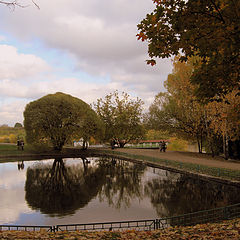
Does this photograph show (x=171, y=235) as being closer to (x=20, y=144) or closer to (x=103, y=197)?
(x=103, y=197)

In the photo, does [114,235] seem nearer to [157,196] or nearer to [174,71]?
[157,196]

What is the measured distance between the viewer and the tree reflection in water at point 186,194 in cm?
1481

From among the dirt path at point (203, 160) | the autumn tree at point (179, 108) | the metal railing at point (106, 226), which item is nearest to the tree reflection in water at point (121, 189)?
the metal railing at point (106, 226)

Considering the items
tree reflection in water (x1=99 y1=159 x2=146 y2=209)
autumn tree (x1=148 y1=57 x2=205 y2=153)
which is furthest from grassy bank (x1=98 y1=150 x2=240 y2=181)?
autumn tree (x1=148 y1=57 x2=205 y2=153)

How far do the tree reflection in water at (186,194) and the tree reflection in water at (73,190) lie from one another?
1730 millimetres

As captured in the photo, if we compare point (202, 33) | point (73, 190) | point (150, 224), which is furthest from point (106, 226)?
point (202, 33)

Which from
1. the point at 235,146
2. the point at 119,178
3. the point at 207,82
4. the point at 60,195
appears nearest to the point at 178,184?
the point at 119,178

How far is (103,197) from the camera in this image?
17.4m

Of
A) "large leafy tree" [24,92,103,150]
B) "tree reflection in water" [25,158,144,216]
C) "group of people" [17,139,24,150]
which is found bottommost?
"tree reflection in water" [25,158,144,216]

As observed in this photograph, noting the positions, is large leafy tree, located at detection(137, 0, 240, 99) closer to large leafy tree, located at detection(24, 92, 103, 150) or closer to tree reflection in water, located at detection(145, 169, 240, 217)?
tree reflection in water, located at detection(145, 169, 240, 217)

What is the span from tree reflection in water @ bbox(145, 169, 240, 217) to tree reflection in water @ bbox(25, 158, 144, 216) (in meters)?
1.73

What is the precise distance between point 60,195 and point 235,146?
92.5 feet

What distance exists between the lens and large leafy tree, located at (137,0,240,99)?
7.29 metres

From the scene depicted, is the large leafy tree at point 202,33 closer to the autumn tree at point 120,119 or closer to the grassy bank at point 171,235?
the grassy bank at point 171,235
